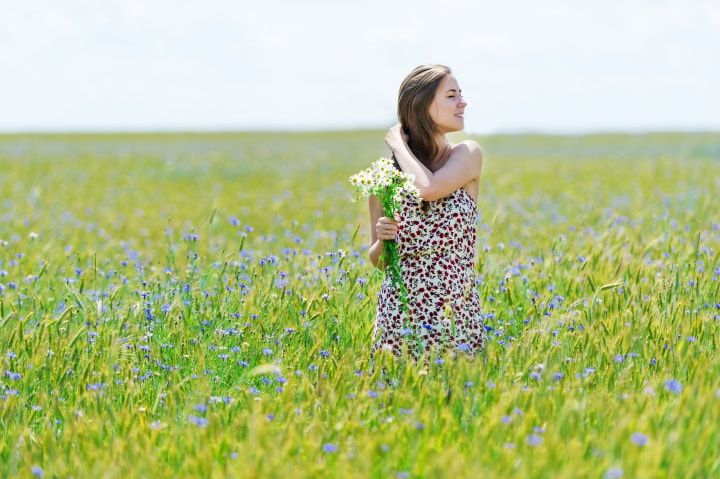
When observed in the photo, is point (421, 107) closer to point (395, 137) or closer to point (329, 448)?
point (395, 137)

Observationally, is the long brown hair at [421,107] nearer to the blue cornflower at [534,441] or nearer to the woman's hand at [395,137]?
the woman's hand at [395,137]

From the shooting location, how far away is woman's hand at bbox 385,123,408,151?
3957 mm

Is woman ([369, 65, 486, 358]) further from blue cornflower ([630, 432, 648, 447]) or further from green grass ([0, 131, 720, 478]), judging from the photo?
blue cornflower ([630, 432, 648, 447])

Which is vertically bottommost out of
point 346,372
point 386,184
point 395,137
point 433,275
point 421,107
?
point 346,372

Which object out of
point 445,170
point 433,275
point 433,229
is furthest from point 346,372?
point 445,170

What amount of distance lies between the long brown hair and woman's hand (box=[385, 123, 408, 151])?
Answer: 0.03 meters

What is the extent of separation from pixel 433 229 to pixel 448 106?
550 mm

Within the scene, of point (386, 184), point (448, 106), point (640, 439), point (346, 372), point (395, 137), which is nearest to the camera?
point (640, 439)

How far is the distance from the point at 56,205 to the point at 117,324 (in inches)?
322

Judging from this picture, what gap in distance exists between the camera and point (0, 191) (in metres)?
14.5

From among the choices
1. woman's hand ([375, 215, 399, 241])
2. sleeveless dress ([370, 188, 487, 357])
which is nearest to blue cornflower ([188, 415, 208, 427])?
sleeveless dress ([370, 188, 487, 357])

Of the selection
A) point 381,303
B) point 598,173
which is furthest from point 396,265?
point 598,173

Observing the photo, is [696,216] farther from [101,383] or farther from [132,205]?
[132,205]

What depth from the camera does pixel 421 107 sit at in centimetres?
389
